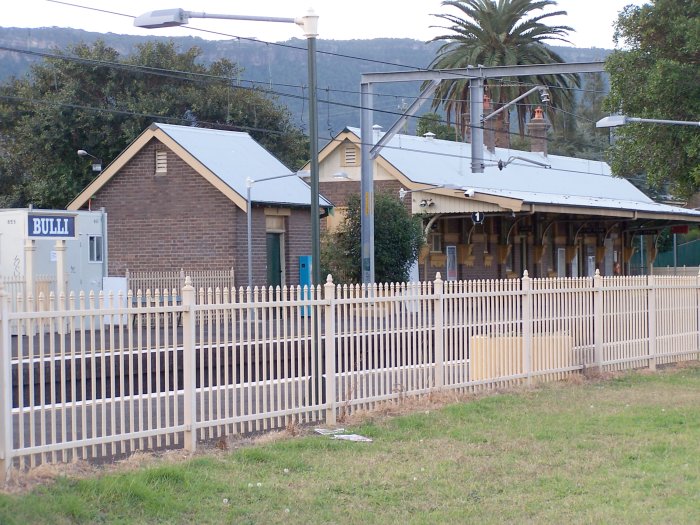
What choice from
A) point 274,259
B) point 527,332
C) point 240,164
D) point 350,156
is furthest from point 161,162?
point 527,332

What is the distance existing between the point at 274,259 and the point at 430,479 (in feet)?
76.1

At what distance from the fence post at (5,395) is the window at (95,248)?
18892 mm

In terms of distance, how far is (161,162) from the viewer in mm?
31781

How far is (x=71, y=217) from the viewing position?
2122cm

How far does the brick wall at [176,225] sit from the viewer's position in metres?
30.6

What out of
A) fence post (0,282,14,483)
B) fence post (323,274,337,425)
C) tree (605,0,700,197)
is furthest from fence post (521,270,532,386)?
tree (605,0,700,197)

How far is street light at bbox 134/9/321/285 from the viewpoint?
1253 centimetres

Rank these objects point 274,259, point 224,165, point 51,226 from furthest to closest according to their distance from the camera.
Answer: point 274,259 < point 224,165 < point 51,226

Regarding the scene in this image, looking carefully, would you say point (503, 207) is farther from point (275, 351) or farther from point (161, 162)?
point (275, 351)

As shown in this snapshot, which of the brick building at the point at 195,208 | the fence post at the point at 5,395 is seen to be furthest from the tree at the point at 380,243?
the fence post at the point at 5,395

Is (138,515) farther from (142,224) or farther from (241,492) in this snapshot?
(142,224)

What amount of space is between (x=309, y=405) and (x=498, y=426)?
2.10 meters

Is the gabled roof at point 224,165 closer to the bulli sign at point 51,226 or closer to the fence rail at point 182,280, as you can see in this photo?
the fence rail at point 182,280

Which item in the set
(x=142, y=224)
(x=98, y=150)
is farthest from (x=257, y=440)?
(x=98, y=150)
